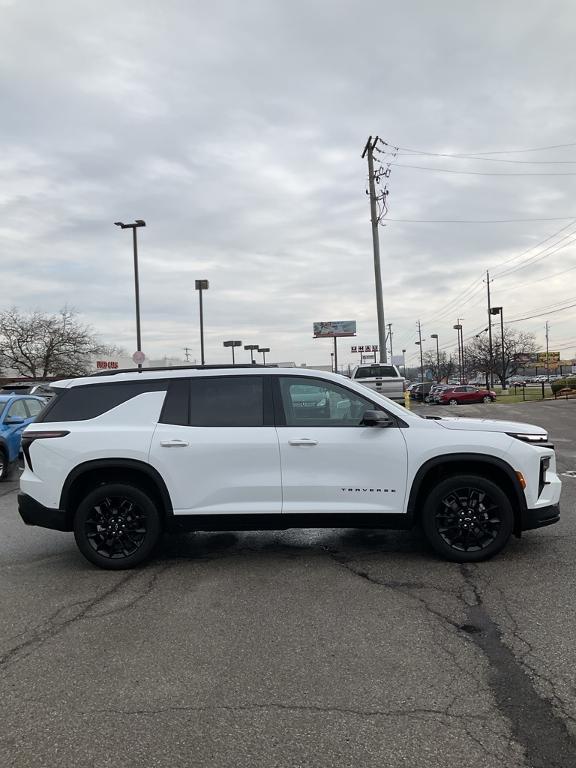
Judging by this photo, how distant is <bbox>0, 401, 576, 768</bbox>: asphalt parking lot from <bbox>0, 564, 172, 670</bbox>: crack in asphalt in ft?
0.06

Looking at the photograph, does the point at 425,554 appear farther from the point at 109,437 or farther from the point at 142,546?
the point at 109,437

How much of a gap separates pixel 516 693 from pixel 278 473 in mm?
2590

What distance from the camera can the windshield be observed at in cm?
2201

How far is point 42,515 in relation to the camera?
5.28 m

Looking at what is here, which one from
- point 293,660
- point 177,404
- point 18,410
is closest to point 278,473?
point 177,404

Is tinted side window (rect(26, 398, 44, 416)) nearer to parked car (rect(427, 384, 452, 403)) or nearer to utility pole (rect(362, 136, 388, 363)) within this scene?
utility pole (rect(362, 136, 388, 363))

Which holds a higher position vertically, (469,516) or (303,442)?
(303,442)

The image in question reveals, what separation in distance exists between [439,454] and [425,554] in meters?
1.08

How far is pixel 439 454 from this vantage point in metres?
5.10

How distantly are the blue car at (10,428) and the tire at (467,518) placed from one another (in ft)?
27.0

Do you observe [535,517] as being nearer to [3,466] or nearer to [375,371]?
[3,466]

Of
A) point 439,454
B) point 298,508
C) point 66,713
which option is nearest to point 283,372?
point 298,508

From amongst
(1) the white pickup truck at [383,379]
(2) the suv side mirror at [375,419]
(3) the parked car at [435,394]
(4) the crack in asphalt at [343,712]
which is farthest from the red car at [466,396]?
(4) the crack in asphalt at [343,712]

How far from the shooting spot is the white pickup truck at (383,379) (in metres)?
20.0
